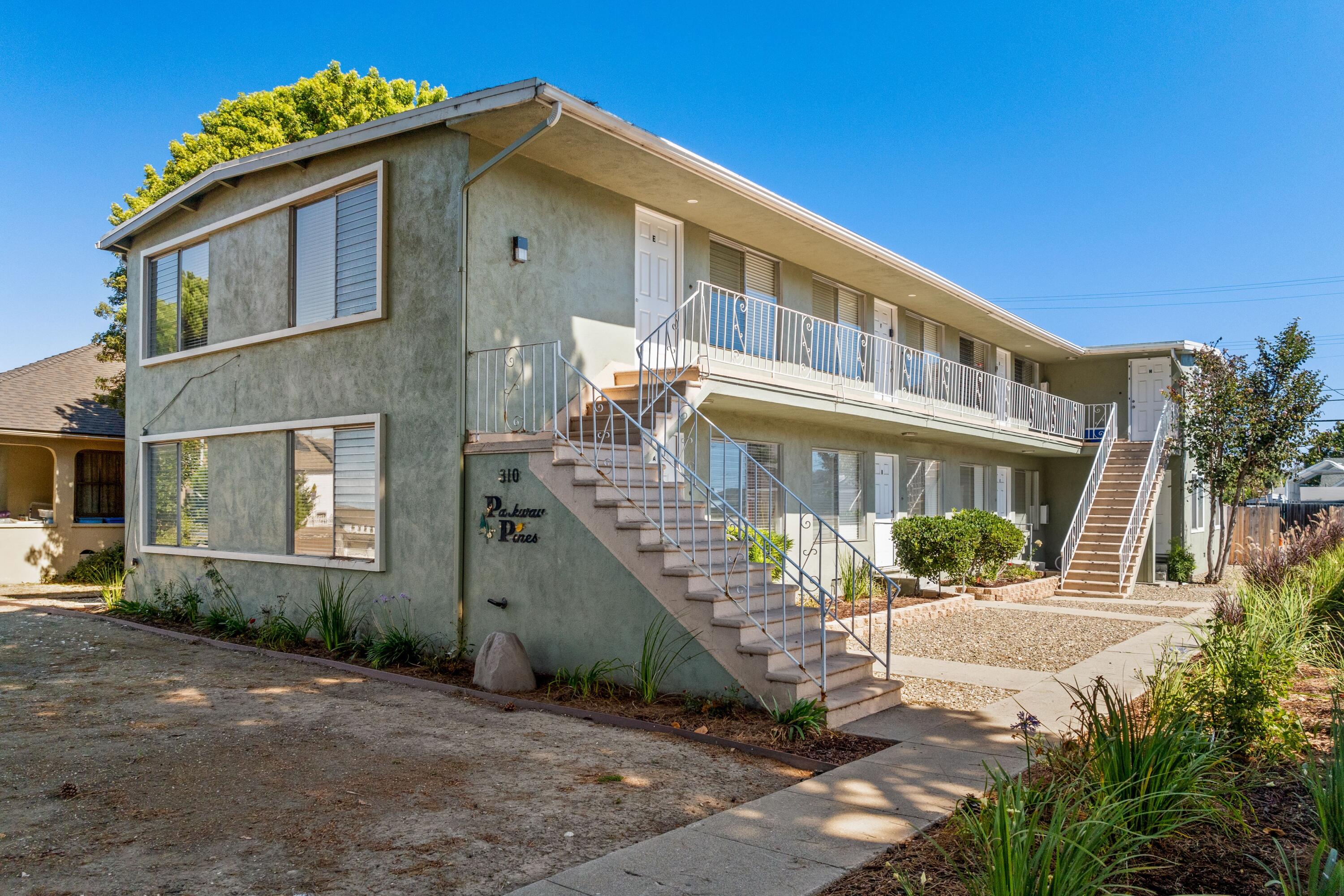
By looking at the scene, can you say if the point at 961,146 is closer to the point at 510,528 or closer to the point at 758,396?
the point at 758,396

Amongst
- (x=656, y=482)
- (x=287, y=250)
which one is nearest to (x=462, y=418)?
(x=656, y=482)

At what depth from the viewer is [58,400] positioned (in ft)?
62.6

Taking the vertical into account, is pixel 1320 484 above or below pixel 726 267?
below

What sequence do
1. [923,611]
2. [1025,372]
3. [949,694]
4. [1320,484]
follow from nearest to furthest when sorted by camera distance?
[949,694]
[923,611]
[1025,372]
[1320,484]

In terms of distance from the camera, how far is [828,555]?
50.0 feet

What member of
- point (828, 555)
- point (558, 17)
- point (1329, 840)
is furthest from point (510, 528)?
point (558, 17)

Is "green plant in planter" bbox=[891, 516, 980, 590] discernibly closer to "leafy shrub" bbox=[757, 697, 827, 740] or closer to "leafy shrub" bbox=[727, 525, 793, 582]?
"leafy shrub" bbox=[727, 525, 793, 582]

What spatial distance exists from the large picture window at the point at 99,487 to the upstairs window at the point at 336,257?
10714 mm

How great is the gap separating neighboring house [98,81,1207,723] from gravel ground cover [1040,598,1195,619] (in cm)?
135

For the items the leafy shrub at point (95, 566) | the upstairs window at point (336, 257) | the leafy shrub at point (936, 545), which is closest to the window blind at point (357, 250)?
the upstairs window at point (336, 257)

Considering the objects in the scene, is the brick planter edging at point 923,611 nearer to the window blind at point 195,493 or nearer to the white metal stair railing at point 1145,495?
the white metal stair railing at point 1145,495

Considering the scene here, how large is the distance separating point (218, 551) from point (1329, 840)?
38.7 ft

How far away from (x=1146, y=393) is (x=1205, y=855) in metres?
21.3

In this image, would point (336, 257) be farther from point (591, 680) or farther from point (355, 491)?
point (591, 680)
